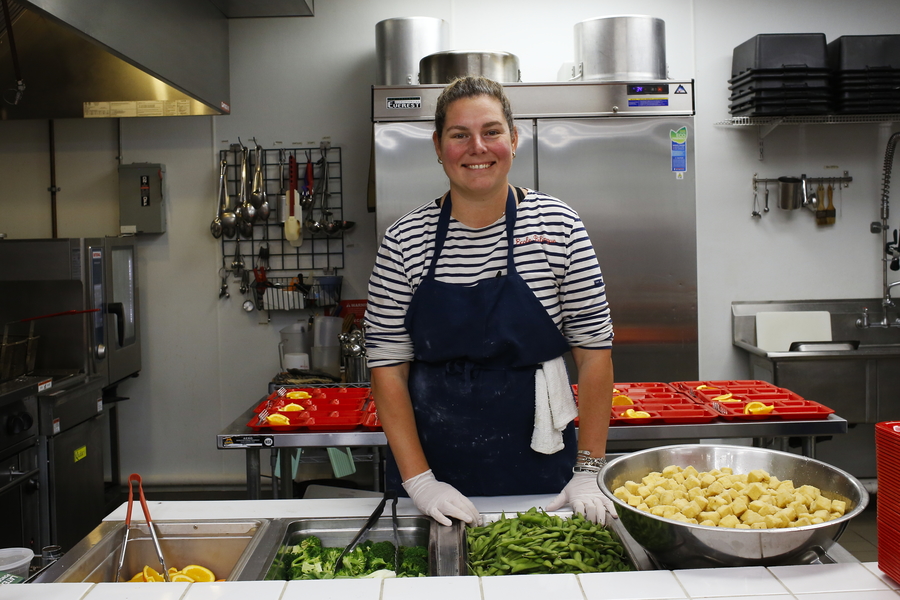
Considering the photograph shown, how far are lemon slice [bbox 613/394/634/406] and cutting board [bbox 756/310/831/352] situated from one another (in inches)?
69.8

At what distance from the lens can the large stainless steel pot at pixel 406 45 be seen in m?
3.81

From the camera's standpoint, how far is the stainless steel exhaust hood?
250 cm

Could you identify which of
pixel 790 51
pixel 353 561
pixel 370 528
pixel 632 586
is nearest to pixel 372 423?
pixel 370 528

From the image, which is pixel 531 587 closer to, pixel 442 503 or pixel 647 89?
pixel 442 503

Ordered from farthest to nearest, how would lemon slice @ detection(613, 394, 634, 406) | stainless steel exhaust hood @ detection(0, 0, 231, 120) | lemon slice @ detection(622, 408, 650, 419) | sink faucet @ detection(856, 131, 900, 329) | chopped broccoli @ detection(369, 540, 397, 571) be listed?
sink faucet @ detection(856, 131, 900, 329)
lemon slice @ detection(613, 394, 634, 406)
lemon slice @ detection(622, 408, 650, 419)
stainless steel exhaust hood @ detection(0, 0, 231, 120)
chopped broccoli @ detection(369, 540, 397, 571)

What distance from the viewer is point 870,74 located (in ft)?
12.6

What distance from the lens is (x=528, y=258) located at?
5.67 ft

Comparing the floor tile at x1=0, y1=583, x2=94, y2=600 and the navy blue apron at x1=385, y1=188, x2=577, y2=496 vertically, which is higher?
the navy blue apron at x1=385, y1=188, x2=577, y2=496

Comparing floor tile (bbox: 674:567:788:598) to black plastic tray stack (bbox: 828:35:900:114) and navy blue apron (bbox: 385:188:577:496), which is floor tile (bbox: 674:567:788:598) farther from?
black plastic tray stack (bbox: 828:35:900:114)

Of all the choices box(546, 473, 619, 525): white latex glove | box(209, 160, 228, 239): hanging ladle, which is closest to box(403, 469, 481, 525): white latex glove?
box(546, 473, 619, 525): white latex glove

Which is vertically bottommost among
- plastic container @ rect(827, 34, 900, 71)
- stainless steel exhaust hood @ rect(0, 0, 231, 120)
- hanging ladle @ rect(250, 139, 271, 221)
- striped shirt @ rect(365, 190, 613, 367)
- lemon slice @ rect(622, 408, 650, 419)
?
lemon slice @ rect(622, 408, 650, 419)

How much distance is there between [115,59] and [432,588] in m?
2.62

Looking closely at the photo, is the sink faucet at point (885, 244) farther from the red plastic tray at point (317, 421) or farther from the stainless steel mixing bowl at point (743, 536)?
the stainless steel mixing bowl at point (743, 536)

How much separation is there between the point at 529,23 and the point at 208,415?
10.0ft
